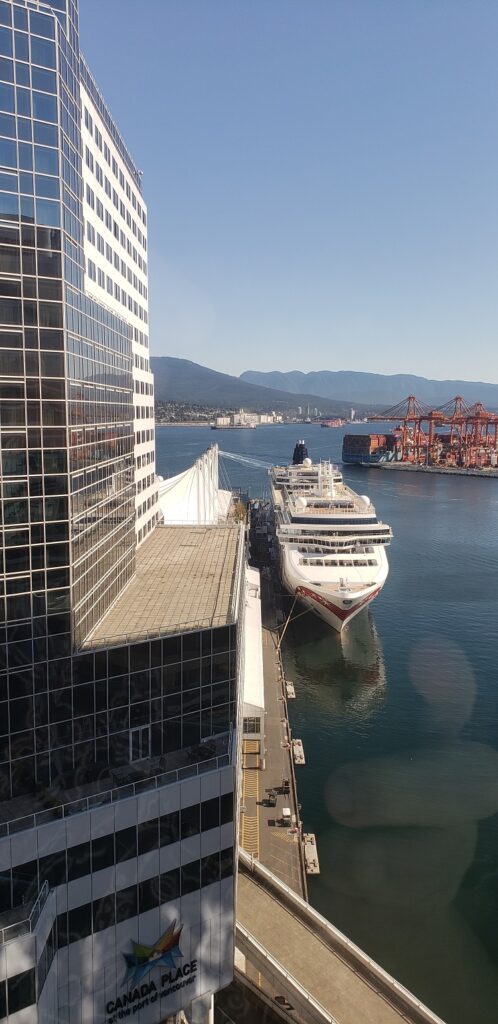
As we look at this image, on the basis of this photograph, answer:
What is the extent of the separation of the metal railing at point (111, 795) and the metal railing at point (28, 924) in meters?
1.37

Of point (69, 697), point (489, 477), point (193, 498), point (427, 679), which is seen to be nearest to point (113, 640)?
point (69, 697)

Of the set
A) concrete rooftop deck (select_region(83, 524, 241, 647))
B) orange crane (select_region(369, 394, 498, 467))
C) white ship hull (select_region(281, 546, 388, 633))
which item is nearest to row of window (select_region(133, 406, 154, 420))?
concrete rooftop deck (select_region(83, 524, 241, 647))

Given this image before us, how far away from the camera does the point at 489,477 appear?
144 metres

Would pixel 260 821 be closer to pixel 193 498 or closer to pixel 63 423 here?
pixel 63 423

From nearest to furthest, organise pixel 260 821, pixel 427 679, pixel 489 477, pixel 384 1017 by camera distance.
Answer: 1. pixel 384 1017
2. pixel 260 821
3. pixel 427 679
4. pixel 489 477

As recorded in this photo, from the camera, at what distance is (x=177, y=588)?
68.5 ft

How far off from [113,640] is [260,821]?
1336 centimetres

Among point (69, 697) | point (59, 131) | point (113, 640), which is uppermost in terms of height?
point (59, 131)

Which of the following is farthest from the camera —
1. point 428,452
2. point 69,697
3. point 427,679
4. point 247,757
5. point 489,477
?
point 428,452

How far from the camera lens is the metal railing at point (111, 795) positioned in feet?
43.5

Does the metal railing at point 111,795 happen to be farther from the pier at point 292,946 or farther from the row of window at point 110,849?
the pier at point 292,946

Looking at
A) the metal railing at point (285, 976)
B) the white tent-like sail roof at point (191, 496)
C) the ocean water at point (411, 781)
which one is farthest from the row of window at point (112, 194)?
the ocean water at point (411, 781)

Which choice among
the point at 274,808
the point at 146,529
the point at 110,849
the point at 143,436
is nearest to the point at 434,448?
the point at 143,436

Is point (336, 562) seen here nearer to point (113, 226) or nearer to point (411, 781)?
point (411, 781)
